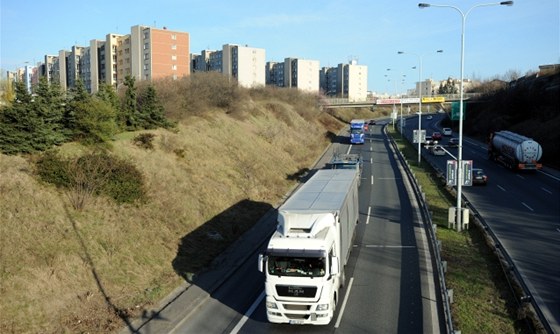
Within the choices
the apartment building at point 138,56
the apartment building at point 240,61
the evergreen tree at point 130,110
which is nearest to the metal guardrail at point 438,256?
the evergreen tree at point 130,110

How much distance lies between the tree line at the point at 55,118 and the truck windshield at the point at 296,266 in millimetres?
14419

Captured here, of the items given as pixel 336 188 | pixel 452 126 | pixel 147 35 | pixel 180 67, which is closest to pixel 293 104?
pixel 180 67

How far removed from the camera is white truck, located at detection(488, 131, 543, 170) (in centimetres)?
4456

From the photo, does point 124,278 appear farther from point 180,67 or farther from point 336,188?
point 180,67

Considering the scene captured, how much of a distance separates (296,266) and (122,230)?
939 cm

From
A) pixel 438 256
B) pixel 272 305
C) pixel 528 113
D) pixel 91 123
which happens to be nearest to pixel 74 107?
pixel 91 123

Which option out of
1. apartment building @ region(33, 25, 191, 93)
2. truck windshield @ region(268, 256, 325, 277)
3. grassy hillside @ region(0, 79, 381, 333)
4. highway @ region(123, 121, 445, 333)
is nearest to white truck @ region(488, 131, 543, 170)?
grassy hillside @ region(0, 79, 381, 333)

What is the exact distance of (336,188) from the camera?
19.5 metres

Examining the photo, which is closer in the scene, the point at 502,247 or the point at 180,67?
the point at 502,247

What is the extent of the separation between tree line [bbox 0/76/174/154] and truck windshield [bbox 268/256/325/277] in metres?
14.4

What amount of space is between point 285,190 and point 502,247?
18032 millimetres

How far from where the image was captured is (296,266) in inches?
517

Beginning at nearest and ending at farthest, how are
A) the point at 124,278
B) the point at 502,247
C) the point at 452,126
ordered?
the point at 124,278 < the point at 502,247 < the point at 452,126

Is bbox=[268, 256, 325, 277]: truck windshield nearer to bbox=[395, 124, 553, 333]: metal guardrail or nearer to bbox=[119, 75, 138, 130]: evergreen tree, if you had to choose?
bbox=[395, 124, 553, 333]: metal guardrail
